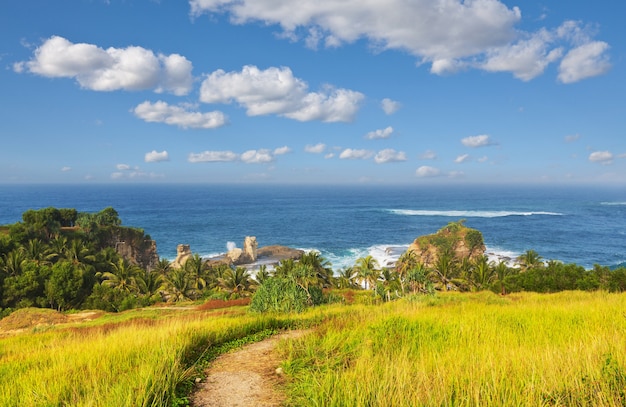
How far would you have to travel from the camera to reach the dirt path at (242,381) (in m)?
5.79

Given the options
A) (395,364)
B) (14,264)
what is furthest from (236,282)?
(395,364)

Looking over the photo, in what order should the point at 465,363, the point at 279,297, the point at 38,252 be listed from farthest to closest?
the point at 38,252 < the point at 279,297 < the point at 465,363

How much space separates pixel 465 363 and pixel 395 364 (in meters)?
1.14

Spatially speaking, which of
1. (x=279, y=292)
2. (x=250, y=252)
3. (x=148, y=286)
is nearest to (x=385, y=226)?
(x=250, y=252)

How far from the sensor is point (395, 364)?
5.62 metres

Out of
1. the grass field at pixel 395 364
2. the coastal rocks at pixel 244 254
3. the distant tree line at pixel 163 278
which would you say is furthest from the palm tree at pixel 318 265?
the grass field at pixel 395 364

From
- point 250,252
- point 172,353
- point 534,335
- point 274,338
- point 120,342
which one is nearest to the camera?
point 172,353

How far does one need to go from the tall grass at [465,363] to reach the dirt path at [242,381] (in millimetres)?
448

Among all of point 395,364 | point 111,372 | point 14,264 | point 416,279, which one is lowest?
point 14,264

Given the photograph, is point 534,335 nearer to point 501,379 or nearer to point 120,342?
point 501,379

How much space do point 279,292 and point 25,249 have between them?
5435 centimetres

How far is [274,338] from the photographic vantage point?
10188mm

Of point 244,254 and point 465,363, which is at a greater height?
point 465,363

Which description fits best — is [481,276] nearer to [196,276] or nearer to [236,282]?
[236,282]
